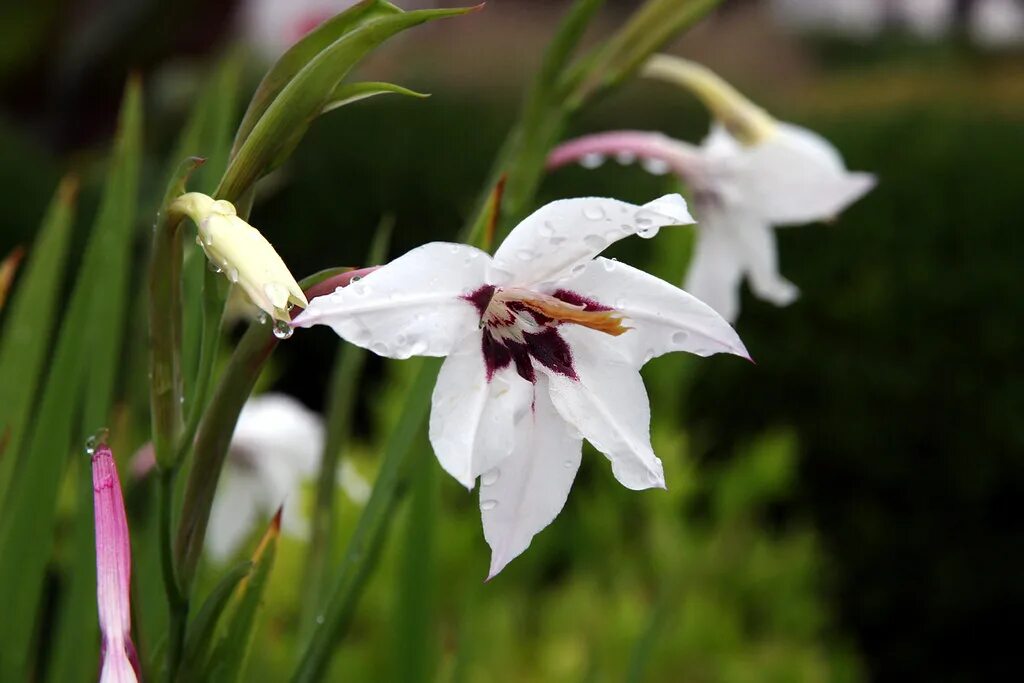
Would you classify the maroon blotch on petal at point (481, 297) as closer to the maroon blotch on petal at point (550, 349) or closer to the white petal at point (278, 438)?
the maroon blotch on petal at point (550, 349)

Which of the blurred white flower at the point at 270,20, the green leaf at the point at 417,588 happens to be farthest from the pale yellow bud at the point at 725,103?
the blurred white flower at the point at 270,20

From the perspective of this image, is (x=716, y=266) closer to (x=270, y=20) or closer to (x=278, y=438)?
(x=278, y=438)

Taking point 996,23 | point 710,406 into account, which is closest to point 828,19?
point 996,23

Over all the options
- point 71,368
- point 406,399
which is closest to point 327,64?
point 406,399

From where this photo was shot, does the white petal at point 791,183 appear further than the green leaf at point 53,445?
Yes

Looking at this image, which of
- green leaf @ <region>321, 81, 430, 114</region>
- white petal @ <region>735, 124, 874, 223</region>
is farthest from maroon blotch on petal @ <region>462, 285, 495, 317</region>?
white petal @ <region>735, 124, 874, 223</region>

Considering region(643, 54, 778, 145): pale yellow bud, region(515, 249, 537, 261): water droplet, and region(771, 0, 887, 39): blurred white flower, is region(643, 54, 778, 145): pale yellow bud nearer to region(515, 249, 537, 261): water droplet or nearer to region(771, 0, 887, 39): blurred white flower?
region(515, 249, 537, 261): water droplet

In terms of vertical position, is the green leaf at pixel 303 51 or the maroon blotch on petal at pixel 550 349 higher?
the green leaf at pixel 303 51
